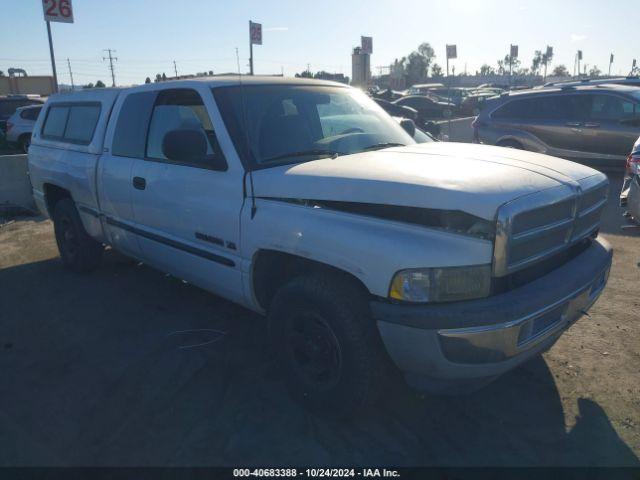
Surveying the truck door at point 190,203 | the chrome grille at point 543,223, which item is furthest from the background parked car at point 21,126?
the chrome grille at point 543,223

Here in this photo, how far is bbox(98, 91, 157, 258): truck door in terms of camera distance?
4156 mm

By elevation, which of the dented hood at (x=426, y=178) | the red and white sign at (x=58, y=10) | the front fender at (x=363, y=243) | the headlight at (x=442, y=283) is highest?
the red and white sign at (x=58, y=10)

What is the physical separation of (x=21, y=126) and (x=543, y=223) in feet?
52.4

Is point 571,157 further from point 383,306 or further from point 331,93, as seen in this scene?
point 383,306

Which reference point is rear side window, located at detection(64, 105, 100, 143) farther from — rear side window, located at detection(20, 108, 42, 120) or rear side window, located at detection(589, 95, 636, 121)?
rear side window, located at detection(20, 108, 42, 120)

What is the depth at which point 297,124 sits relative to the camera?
3.54m

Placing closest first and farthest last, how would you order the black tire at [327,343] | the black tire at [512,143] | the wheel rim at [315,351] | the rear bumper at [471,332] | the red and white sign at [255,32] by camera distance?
the rear bumper at [471,332]
the black tire at [327,343]
the wheel rim at [315,351]
the black tire at [512,143]
the red and white sign at [255,32]

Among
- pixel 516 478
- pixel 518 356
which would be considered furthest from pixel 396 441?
pixel 518 356

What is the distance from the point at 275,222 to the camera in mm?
2955

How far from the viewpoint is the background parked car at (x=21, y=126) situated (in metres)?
14.8

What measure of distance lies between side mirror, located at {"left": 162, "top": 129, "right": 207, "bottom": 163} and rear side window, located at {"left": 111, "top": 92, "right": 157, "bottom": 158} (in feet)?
3.25

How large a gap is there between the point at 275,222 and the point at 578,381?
87.5 inches

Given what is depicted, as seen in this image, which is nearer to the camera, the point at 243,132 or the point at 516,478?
the point at 516,478

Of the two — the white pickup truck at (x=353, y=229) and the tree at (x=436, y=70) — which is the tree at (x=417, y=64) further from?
the white pickup truck at (x=353, y=229)
